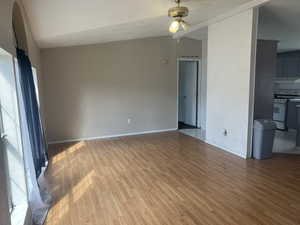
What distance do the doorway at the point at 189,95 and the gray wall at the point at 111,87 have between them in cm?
44

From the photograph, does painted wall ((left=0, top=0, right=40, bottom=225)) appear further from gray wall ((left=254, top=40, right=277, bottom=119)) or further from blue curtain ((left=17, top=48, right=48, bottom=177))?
gray wall ((left=254, top=40, right=277, bottom=119))

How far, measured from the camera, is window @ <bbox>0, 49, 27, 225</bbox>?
208 cm

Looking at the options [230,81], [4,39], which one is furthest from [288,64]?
[4,39]

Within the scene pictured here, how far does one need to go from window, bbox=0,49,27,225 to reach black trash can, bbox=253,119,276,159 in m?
3.66

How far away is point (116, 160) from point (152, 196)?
1485 millimetres

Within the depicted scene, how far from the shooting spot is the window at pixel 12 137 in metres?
2.08

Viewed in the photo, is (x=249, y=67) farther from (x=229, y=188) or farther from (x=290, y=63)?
(x=290, y=63)

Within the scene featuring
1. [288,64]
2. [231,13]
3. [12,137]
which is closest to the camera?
[12,137]

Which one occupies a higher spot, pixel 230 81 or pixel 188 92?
pixel 230 81

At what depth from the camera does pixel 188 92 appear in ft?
23.0

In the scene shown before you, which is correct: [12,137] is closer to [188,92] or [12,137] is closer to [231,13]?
[231,13]

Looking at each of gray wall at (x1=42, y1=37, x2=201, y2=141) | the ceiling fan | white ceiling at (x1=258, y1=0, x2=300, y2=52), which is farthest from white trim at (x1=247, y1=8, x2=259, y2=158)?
gray wall at (x1=42, y1=37, x2=201, y2=141)

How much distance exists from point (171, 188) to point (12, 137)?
6.53 ft

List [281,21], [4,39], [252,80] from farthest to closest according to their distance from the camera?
1. [281,21]
2. [252,80]
3. [4,39]
